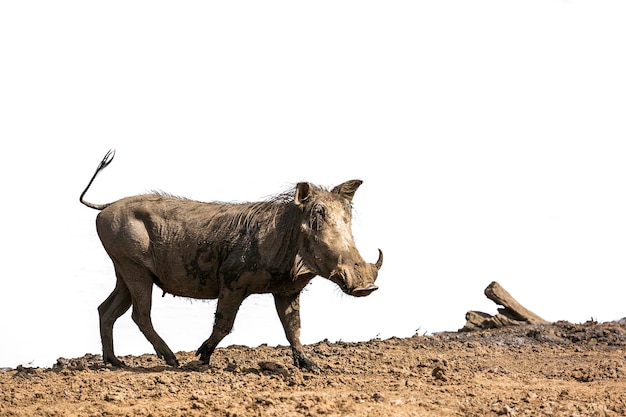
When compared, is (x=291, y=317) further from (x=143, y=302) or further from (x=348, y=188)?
(x=143, y=302)

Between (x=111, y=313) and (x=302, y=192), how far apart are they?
9.55ft

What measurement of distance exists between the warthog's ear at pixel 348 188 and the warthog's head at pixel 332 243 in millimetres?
12

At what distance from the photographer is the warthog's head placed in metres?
10.9

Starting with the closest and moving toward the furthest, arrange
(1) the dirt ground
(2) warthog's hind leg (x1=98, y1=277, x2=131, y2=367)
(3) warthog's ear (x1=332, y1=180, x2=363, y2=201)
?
(1) the dirt ground
(3) warthog's ear (x1=332, y1=180, x2=363, y2=201)
(2) warthog's hind leg (x1=98, y1=277, x2=131, y2=367)

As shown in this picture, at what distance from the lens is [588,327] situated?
15.4 metres

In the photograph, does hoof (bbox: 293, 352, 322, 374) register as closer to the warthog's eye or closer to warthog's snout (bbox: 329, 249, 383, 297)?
warthog's snout (bbox: 329, 249, 383, 297)

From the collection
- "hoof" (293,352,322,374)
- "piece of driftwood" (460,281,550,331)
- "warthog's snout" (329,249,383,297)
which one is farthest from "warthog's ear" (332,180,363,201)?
"piece of driftwood" (460,281,550,331)

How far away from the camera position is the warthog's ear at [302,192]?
11.5m

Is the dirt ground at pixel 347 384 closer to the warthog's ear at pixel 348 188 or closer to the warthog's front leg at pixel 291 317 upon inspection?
the warthog's front leg at pixel 291 317

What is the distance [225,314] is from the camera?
11570 mm

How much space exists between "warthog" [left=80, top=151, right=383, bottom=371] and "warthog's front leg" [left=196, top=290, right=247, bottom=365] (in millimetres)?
11

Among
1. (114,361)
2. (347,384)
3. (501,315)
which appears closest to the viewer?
(347,384)

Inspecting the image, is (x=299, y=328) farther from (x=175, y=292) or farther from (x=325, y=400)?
(x=325, y=400)

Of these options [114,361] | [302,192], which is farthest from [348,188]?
[114,361]
